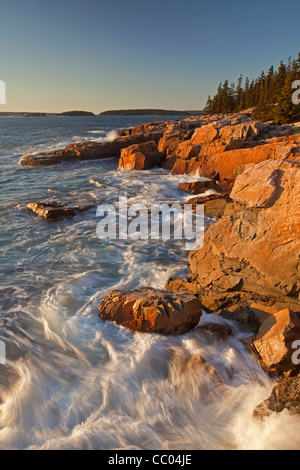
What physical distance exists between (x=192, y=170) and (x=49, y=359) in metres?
18.6

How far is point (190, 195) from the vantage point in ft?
57.6

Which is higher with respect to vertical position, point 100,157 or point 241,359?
point 100,157

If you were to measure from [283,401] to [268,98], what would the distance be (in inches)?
3001

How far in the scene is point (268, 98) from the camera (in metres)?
65.0

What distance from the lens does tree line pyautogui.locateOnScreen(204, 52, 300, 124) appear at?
33.9 meters

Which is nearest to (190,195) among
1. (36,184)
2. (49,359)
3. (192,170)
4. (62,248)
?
(192,170)

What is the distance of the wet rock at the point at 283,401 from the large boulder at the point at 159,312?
2103 millimetres

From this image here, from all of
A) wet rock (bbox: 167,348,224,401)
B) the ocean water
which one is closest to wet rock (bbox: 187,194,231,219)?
the ocean water

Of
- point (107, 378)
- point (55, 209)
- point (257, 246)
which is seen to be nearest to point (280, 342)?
point (257, 246)

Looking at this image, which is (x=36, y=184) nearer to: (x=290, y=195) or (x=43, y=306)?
(x=43, y=306)

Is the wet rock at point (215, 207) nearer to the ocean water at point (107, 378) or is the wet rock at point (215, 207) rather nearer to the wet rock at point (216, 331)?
the ocean water at point (107, 378)

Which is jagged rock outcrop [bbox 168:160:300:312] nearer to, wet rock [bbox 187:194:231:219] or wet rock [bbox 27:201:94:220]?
wet rock [bbox 187:194:231:219]
